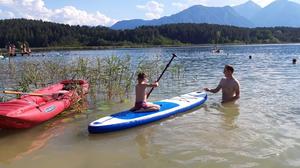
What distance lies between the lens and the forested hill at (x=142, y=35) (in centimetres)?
13275

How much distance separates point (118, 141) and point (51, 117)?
8.57ft

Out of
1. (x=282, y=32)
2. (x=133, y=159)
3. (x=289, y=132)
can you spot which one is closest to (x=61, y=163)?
(x=133, y=159)

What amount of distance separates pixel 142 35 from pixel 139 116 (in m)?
135

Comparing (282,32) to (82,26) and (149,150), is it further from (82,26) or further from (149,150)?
(149,150)

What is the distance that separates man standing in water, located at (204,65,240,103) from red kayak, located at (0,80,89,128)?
4338mm

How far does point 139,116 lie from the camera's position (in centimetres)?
957

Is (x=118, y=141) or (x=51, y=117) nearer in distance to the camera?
(x=118, y=141)

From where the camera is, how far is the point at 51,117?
1007cm

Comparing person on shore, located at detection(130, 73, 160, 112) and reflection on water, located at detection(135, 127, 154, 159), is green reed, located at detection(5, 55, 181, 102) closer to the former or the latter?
person on shore, located at detection(130, 73, 160, 112)

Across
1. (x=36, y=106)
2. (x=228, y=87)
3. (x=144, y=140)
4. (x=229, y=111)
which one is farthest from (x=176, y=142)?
(x=228, y=87)

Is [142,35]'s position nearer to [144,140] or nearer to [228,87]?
[228,87]

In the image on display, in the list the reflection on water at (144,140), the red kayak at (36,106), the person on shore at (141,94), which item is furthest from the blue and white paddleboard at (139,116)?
the red kayak at (36,106)

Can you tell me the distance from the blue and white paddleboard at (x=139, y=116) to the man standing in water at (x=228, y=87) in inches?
31.9

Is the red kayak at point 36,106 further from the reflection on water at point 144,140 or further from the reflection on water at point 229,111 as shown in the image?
the reflection on water at point 229,111
